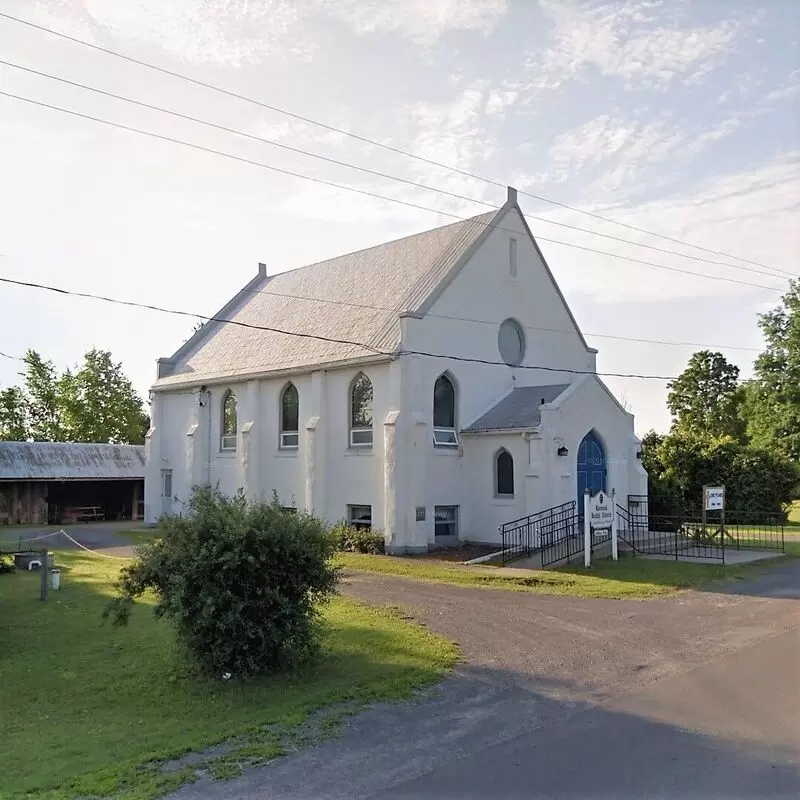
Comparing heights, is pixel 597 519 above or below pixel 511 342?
below

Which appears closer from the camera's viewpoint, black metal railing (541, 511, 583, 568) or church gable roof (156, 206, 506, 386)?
black metal railing (541, 511, 583, 568)

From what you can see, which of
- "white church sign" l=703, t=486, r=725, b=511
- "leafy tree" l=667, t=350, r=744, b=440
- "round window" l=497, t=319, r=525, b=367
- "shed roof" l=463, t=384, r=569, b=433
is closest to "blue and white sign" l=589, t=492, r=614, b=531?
"shed roof" l=463, t=384, r=569, b=433

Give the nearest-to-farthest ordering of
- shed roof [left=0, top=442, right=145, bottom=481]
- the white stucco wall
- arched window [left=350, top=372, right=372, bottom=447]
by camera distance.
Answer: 1. the white stucco wall
2. arched window [left=350, top=372, right=372, bottom=447]
3. shed roof [left=0, top=442, right=145, bottom=481]

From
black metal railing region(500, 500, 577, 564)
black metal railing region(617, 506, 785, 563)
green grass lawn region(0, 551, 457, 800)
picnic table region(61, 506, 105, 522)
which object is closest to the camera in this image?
green grass lawn region(0, 551, 457, 800)

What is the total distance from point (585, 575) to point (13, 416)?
55470 mm

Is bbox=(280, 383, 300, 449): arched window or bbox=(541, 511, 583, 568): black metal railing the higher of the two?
bbox=(280, 383, 300, 449): arched window

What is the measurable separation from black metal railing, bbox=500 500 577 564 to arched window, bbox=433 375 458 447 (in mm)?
3542

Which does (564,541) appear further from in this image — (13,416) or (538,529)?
(13,416)

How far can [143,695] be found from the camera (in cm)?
912

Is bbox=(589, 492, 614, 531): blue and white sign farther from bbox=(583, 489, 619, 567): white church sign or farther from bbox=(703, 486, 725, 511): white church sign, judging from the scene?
bbox=(703, 486, 725, 511): white church sign

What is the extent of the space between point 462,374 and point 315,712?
18417 millimetres

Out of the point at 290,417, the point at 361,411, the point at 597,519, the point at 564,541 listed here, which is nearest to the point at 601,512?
the point at 597,519

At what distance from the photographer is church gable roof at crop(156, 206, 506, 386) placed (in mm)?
26859

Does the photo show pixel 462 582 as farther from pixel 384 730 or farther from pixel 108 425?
pixel 108 425
